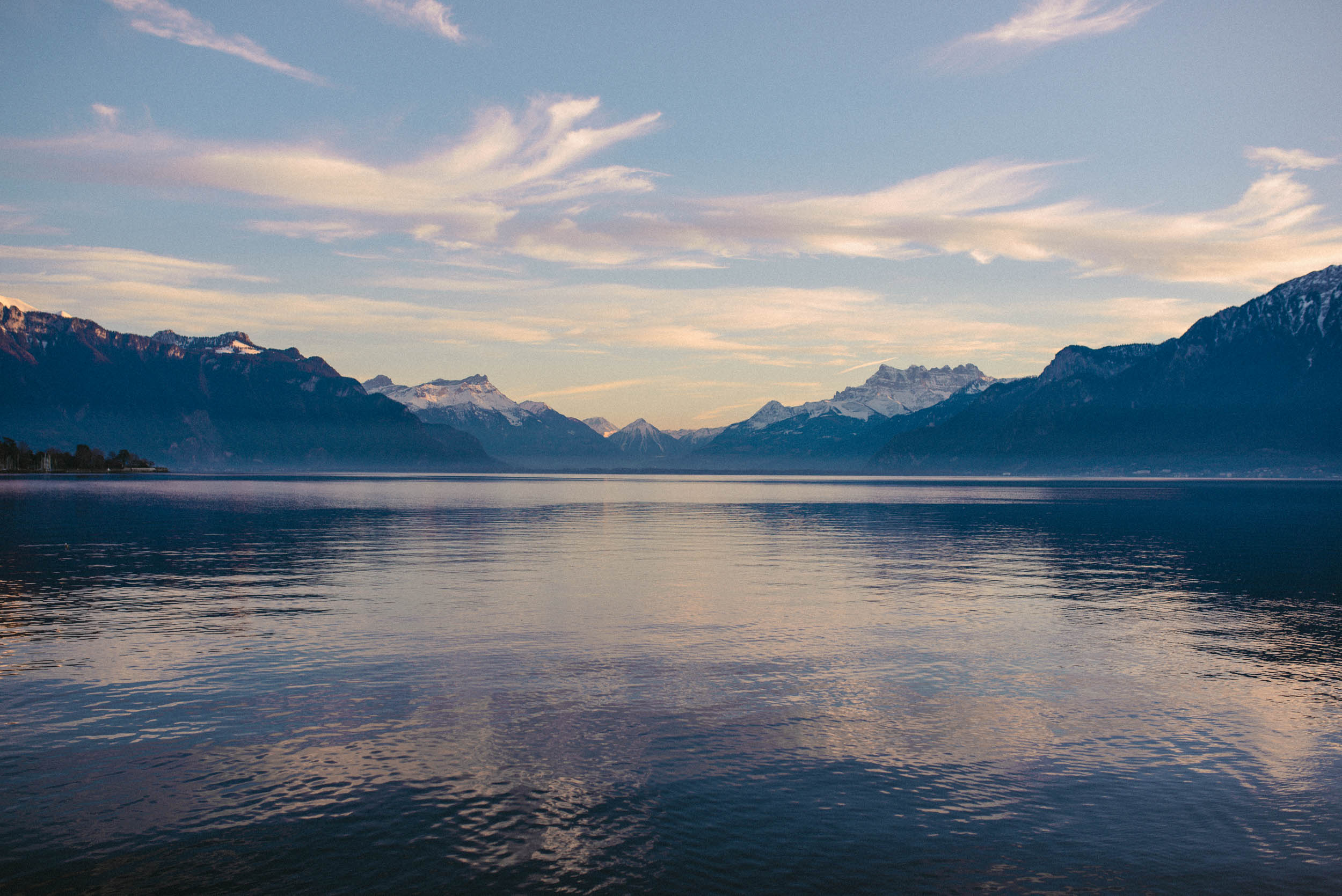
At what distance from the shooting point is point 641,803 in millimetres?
17891

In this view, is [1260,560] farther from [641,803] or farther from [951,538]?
[641,803]

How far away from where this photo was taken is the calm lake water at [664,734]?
15.5 meters

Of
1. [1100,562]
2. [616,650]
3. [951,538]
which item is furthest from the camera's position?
[951,538]

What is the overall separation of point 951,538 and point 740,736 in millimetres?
69702

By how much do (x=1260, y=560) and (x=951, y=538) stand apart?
25584 millimetres

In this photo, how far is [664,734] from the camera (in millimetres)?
22281

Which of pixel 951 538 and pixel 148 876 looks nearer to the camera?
pixel 148 876

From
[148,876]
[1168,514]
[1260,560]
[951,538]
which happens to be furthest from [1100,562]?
[1168,514]

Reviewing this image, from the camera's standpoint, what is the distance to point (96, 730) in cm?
2214

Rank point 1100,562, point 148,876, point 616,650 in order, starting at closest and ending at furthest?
point 148,876 < point 616,650 < point 1100,562

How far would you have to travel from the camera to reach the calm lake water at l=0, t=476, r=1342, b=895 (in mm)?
15500

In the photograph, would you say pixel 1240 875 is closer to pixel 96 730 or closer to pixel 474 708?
pixel 474 708

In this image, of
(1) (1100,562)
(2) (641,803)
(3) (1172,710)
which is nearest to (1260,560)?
(1) (1100,562)

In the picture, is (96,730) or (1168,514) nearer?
(96,730)
